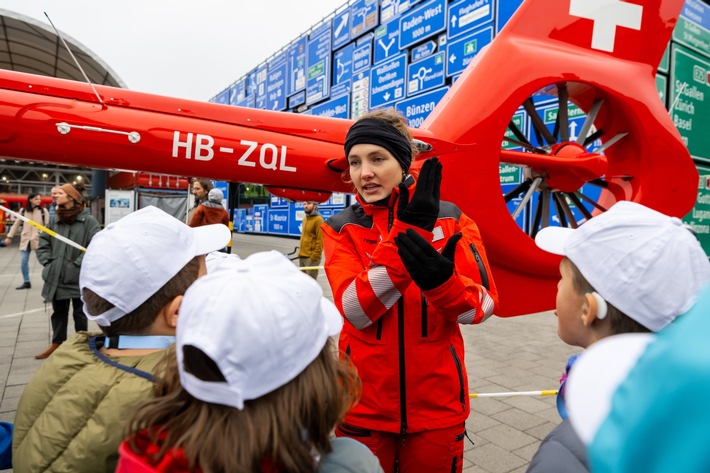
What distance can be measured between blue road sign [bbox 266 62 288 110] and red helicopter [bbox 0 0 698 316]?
1467 centimetres

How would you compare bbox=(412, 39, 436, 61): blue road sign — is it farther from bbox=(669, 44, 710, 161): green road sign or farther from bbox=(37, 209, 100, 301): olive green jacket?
bbox=(37, 209, 100, 301): olive green jacket

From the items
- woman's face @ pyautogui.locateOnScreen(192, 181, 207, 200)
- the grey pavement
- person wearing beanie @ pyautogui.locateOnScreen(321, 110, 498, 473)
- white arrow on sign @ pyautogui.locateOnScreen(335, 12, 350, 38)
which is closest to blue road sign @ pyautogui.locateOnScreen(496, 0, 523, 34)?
the grey pavement

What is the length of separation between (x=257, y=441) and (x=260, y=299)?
0.73 ft

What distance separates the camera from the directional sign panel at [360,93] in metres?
12.0

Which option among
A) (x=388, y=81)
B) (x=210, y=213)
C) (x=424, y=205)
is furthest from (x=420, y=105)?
(x=424, y=205)

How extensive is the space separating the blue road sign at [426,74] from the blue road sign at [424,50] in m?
0.12

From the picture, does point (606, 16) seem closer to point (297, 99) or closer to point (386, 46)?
point (386, 46)

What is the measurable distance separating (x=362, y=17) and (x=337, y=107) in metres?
2.43

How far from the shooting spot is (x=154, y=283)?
1171 mm

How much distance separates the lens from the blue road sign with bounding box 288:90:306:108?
15.5 metres

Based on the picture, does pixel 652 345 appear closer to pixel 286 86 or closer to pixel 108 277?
pixel 108 277

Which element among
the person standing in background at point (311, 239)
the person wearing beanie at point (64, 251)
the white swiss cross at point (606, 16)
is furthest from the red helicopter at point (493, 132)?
the person standing in background at point (311, 239)

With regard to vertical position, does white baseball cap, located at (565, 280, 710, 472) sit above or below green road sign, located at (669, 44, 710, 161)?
below

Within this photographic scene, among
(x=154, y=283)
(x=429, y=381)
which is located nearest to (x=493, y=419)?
(x=429, y=381)
